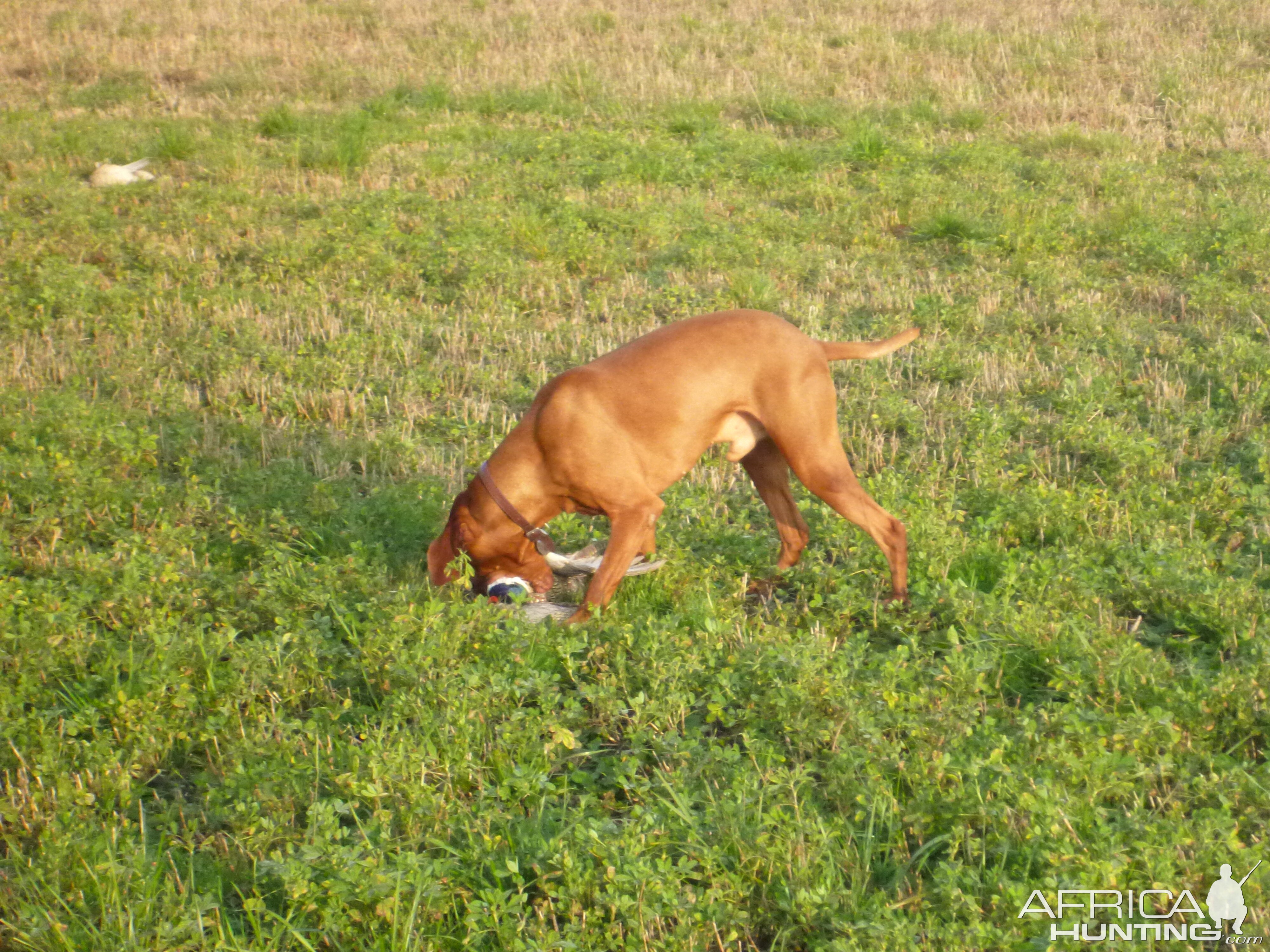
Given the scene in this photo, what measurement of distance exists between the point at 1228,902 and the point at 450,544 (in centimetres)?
282

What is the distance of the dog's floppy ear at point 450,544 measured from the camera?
14.4 feet

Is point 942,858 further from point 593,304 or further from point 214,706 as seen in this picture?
point 593,304

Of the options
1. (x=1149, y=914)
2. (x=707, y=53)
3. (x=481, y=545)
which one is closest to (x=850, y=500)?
(x=481, y=545)

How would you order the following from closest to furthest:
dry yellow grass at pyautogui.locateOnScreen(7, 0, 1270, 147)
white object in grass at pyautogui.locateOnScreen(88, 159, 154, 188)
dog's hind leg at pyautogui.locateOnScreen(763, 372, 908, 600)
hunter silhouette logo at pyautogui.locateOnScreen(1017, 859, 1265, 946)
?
hunter silhouette logo at pyautogui.locateOnScreen(1017, 859, 1265, 946) → dog's hind leg at pyautogui.locateOnScreen(763, 372, 908, 600) → white object in grass at pyautogui.locateOnScreen(88, 159, 154, 188) → dry yellow grass at pyautogui.locateOnScreen(7, 0, 1270, 147)

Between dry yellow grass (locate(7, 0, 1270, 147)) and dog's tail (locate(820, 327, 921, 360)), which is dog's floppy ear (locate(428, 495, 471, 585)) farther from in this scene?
dry yellow grass (locate(7, 0, 1270, 147))

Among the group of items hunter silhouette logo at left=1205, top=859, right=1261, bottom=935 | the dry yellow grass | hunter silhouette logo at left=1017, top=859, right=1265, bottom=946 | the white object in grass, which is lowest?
the white object in grass

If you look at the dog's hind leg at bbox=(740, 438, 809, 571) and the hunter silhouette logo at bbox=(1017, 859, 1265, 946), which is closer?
the hunter silhouette logo at bbox=(1017, 859, 1265, 946)

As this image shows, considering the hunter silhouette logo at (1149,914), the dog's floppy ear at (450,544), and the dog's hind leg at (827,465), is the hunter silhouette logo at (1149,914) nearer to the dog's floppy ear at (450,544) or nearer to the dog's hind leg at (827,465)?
the dog's hind leg at (827,465)

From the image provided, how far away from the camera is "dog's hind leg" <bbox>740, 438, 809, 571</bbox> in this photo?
4949 millimetres

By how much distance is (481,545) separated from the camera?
14.4ft

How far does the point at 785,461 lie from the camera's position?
15.7ft

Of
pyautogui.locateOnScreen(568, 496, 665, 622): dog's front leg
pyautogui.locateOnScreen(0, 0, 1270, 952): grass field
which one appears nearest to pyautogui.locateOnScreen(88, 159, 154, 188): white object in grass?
pyautogui.locateOnScreen(0, 0, 1270, 952): grass field

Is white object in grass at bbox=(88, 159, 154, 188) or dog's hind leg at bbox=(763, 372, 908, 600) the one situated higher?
dog's hind leg at bbox=(763, 372, 908, 600)

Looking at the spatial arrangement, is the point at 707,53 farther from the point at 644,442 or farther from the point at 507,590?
the point at 507,590
